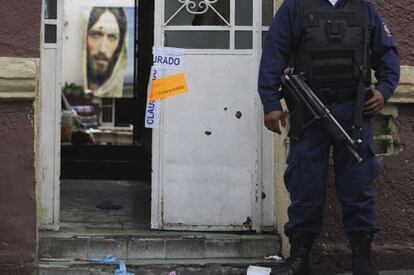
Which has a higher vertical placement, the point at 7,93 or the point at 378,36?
the point at 378,36

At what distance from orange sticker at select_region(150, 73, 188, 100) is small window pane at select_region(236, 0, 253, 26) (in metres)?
0.68

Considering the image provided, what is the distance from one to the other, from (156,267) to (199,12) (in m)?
2.17

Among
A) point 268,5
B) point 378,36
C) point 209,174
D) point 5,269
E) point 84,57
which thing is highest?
point 84,57

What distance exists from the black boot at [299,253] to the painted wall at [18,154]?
185cm

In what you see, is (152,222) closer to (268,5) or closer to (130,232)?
(130,232)

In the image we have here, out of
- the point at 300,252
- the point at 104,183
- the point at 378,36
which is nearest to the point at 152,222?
the point at 300,252

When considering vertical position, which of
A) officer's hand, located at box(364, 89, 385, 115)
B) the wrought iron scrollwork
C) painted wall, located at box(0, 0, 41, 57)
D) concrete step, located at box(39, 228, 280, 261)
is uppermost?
the wrought iron scrollwork

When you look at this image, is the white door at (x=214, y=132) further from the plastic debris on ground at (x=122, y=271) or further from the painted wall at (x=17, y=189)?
the painted wall at (x=17, y=189)

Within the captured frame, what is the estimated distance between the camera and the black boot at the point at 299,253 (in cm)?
471

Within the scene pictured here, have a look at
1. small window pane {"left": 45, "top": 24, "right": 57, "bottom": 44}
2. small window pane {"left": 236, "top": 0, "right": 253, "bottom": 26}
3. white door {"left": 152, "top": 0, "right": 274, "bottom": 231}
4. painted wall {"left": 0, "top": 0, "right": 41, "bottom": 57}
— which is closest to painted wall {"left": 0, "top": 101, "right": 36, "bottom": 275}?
painted wall {"left": 0, "top": 0, "right": 41, "bottom": 57}

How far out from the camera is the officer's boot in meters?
4.63

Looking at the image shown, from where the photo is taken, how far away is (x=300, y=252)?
473 cm

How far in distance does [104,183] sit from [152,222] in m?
3.25

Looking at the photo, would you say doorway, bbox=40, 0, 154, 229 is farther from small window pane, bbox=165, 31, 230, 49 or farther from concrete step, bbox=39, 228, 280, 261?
small window pane, bbox=165, 31, 230, 49
